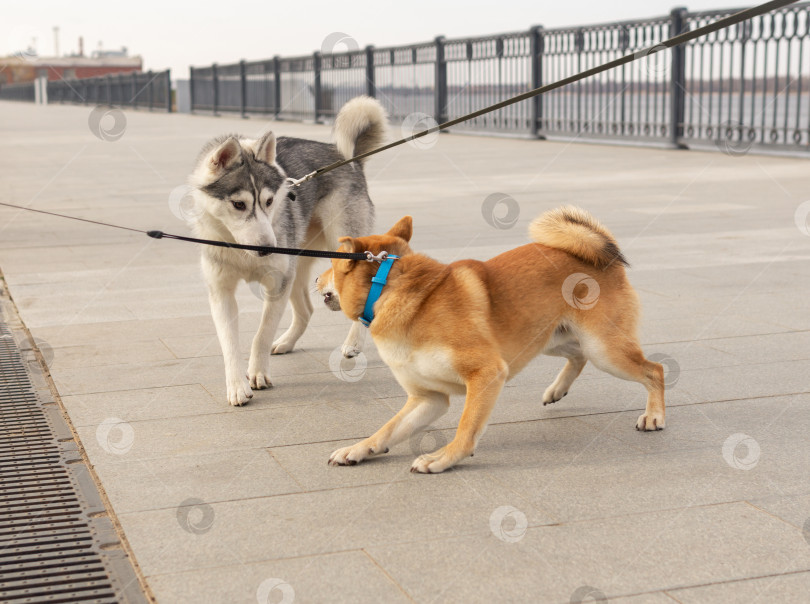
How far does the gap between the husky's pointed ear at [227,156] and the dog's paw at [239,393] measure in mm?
1127

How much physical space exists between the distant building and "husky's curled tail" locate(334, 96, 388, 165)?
266 feet

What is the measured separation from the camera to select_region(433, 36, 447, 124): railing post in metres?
27.3

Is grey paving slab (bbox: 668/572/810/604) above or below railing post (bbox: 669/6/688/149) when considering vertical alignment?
below

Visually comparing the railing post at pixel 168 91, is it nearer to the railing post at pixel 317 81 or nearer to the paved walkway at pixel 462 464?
the railing post at pixel 317 81

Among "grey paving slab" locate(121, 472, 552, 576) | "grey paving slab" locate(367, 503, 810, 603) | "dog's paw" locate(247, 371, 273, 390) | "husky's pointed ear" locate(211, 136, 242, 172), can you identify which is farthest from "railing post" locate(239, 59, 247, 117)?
"grey paving slab" locate(367, 503, 810, 603)

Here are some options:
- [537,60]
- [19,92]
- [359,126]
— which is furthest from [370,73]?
[19,92]

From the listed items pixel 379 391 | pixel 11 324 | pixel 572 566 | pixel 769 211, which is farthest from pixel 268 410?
pixel 769 211

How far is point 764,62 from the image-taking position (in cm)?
1717

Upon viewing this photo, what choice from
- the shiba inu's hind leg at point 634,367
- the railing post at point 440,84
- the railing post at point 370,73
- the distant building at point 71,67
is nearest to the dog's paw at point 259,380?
the shiba inu's hind leg at point 634,367

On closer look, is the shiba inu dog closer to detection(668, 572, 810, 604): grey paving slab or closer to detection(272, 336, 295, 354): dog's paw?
detection(668, 572, 810, 604): grey paving slab

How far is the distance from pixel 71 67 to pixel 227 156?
96.2 metres

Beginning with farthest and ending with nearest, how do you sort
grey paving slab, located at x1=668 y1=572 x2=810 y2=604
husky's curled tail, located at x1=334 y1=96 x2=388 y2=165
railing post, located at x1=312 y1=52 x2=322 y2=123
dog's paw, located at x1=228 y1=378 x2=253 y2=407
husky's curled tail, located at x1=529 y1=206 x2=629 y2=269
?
railing post, located at x1=312 y1=52 x2=322 y2=123, husky's curled tail, located at x1=334 y1=96 x2=388 y2=165, dog's paw, located at x1=228 y1=378 x2=253 y2=407, husky's curled tail, located at x1=529 y1=206 x2=629 y2=269, grey paving slab, located at x1=668 y1=572 x2=810 y2=604

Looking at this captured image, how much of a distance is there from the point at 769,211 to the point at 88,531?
31.3ft

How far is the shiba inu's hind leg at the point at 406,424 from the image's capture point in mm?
4117
